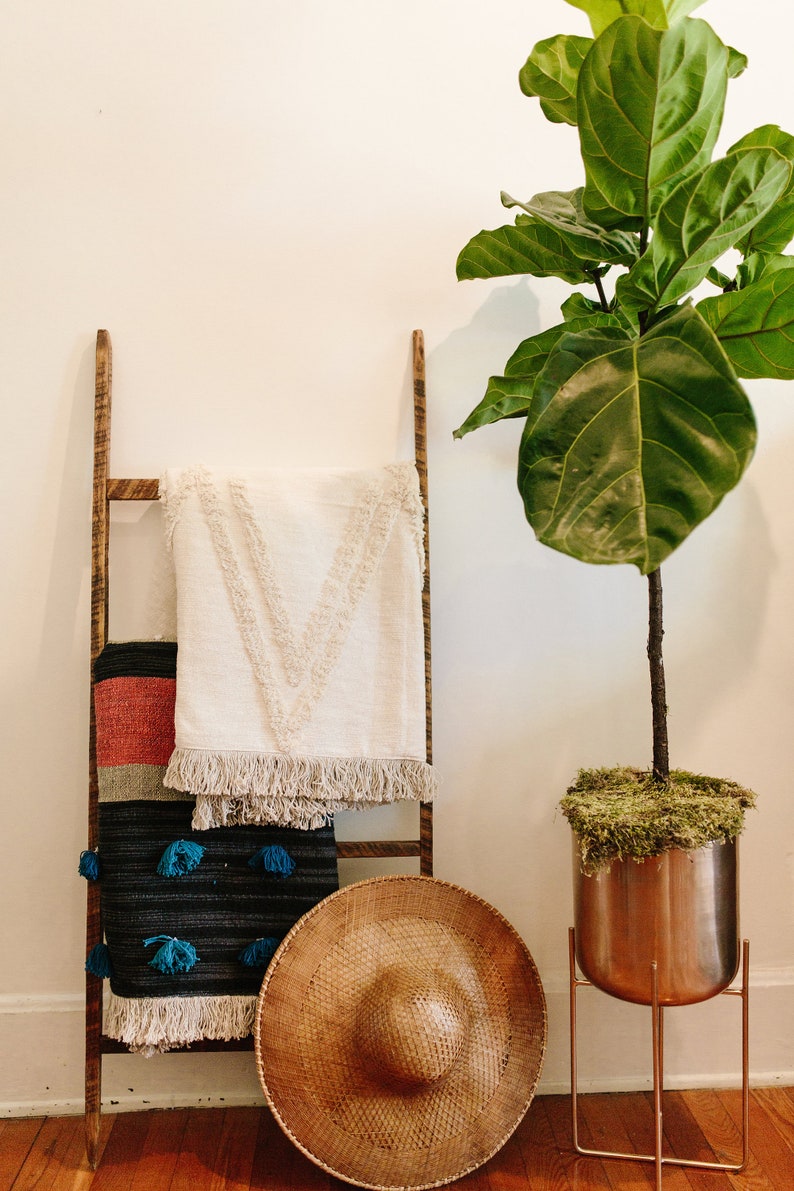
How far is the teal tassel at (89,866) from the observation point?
4.45 feet

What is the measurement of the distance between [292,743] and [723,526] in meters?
0.87

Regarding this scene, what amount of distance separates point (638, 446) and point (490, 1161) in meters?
1.13

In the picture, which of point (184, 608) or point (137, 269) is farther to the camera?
point (137, 269)

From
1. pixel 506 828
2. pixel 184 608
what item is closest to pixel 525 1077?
pixel 506 828

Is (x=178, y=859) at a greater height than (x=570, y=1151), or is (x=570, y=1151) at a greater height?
(x=178, y=859)

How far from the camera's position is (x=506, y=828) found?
154cm

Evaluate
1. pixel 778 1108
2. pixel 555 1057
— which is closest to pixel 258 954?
pixel 555 1057

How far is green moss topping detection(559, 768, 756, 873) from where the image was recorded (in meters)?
1.17

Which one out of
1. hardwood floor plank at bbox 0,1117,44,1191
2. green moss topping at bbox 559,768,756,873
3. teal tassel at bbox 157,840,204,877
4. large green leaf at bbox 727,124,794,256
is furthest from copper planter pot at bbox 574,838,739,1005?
hardwood floor plank at bbox 0,1117,44,1191

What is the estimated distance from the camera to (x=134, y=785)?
4.44 ft

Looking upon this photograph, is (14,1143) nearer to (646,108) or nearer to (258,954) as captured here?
(258,954)

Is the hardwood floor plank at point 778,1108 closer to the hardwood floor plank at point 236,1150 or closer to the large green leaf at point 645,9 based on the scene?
the hardwood floor plank at point 236,1150

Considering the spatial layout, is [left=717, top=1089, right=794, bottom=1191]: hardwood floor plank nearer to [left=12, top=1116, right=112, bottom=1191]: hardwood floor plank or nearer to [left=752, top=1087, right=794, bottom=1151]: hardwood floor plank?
[left=752, top=1087, right=794, bottom=1151]: hardwood floor plank

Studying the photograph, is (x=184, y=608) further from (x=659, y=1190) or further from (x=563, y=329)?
(x=659, y=1190)
